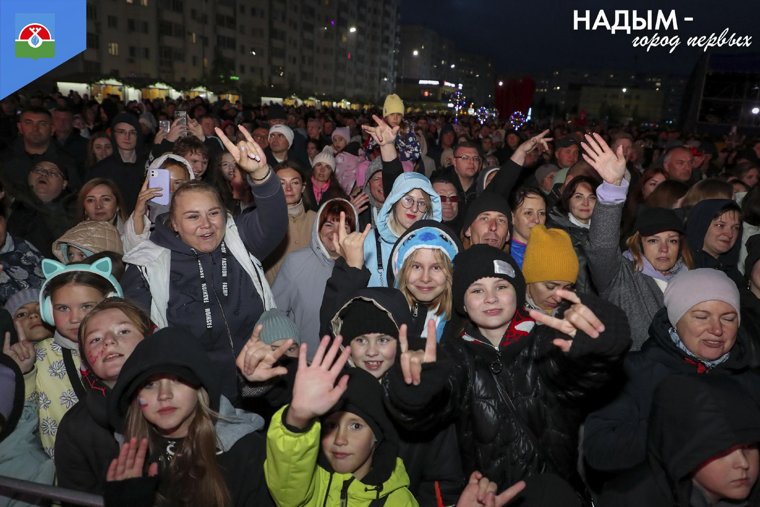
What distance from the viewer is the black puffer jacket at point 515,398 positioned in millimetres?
2387

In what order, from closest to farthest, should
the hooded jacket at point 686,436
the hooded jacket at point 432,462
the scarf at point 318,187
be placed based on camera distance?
the hooded jacket at point 686,436, the hooded jacket at point 432,462, the scarf at point 318,187

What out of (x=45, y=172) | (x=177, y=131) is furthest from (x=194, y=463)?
(x=177, y=131)

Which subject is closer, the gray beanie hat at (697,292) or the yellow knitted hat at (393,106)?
the gray beanie hat at (697,292)

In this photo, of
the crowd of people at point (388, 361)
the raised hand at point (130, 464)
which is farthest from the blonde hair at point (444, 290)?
the raised hand at point (130, 464)

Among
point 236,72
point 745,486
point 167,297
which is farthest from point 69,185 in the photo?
point 236,72

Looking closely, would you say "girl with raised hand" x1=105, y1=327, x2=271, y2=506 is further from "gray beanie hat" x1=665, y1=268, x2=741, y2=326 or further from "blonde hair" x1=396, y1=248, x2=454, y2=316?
"gray beanie hat" x1=665, y1=268, x2=741, y2=326

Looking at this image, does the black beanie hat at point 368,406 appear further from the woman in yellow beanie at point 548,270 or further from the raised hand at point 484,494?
the woman in yellow beanie at point 548,270

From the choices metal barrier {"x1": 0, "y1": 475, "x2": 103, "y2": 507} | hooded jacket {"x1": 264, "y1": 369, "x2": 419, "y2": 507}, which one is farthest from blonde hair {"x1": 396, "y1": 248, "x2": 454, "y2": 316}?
metal barrier {"x1": 0, "y1": 475, "x2": 103, "y2": 507}

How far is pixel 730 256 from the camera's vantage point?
4.91m

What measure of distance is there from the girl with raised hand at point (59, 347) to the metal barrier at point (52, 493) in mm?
793

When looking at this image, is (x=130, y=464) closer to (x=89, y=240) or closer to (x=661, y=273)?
(x=89, y=240)

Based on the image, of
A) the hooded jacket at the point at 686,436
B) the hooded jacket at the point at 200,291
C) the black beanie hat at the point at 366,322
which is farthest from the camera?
→ the hooded jacket at the point at 200,291

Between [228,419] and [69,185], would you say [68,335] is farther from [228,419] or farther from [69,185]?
[69,185]

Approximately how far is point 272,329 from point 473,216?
2.09 meters
